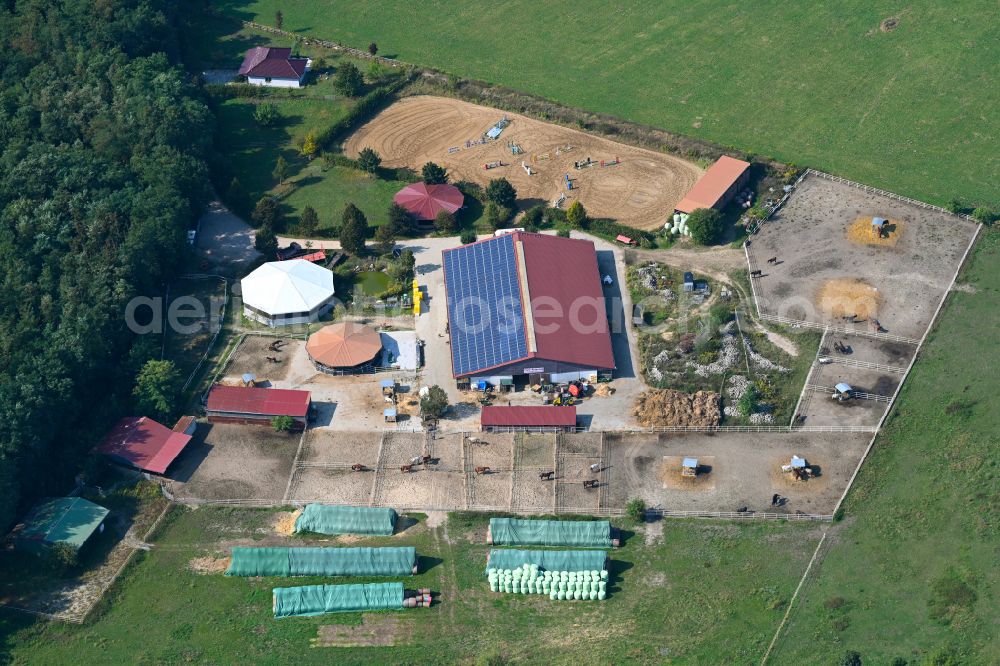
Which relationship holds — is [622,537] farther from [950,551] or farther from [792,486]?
[950,551]

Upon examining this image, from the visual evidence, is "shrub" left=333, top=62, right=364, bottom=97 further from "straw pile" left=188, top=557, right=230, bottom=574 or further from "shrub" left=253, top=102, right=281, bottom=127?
"straw pile" left=188, top=557, right=230, bottom=574

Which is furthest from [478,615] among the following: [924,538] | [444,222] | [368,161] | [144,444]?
[368,161]

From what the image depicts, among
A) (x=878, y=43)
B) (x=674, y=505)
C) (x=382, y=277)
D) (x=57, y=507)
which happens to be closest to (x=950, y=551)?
(x=674, y=505)

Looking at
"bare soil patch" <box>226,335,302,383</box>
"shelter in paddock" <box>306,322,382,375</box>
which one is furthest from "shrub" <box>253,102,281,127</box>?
"shelter in paddock" <box>306,322,382,375</box>

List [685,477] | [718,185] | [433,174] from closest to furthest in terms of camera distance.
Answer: [685,477]
[718,185]
[433,174]

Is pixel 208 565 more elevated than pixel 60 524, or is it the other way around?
pixel 60 524

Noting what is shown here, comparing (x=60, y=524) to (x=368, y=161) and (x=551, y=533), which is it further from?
(x=368, y=161)
